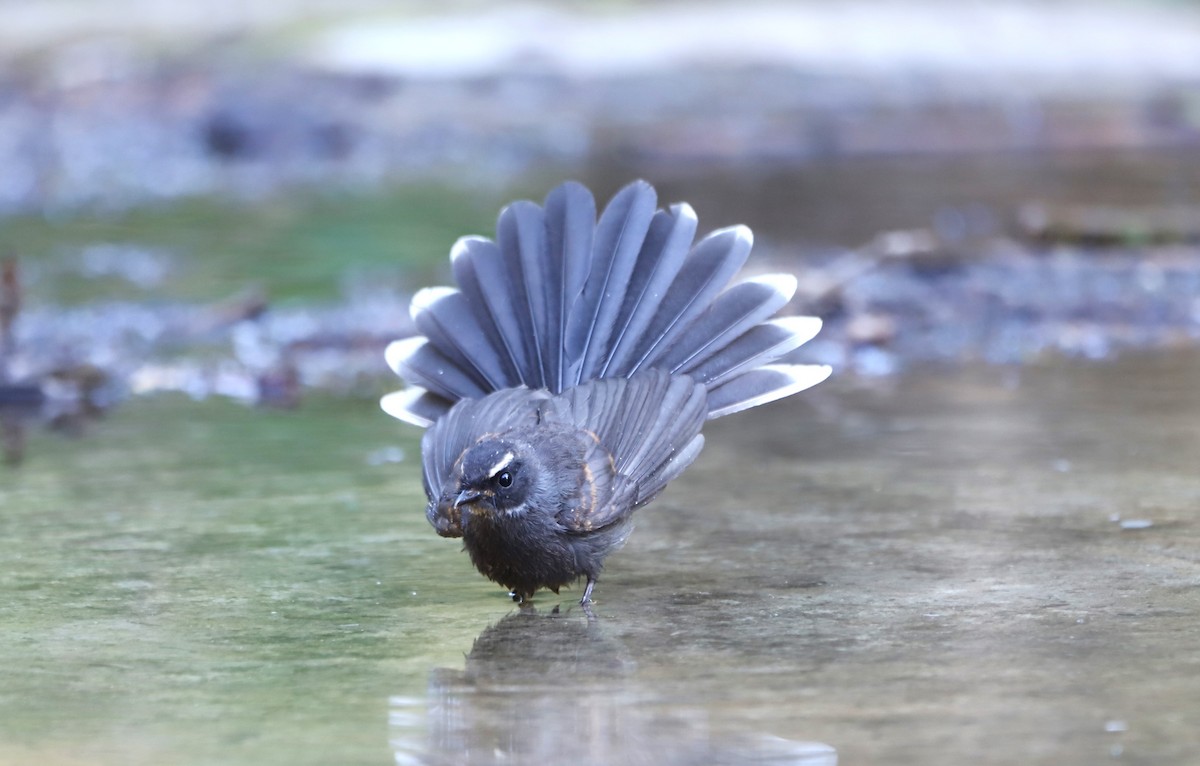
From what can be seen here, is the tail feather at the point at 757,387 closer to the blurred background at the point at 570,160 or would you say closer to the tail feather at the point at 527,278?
the tail feather at the point at 527,278

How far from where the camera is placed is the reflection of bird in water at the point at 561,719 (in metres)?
3.14

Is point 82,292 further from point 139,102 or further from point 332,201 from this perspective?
point 139,102

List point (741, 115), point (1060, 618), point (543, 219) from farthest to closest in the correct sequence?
point (741, 115), point (543, 219), point (1060, 618)

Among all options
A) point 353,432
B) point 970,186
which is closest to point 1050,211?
point 970,186

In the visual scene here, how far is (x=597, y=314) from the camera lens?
4.78m

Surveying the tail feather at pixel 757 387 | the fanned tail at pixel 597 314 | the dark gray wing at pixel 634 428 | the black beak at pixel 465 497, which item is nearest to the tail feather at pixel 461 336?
the fanned tail at pixel 597 314

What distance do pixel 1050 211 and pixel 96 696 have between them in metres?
8.09

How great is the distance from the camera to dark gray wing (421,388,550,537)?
4137mm

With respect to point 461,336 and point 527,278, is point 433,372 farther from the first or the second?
point 527,278

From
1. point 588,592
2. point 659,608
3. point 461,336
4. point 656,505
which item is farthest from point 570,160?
point 659,608

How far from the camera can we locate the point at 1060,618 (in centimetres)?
396

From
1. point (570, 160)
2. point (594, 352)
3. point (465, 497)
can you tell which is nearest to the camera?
point (465, 497)

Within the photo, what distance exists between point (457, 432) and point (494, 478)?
1.13 ft

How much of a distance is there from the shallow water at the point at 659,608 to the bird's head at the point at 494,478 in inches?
10.8
